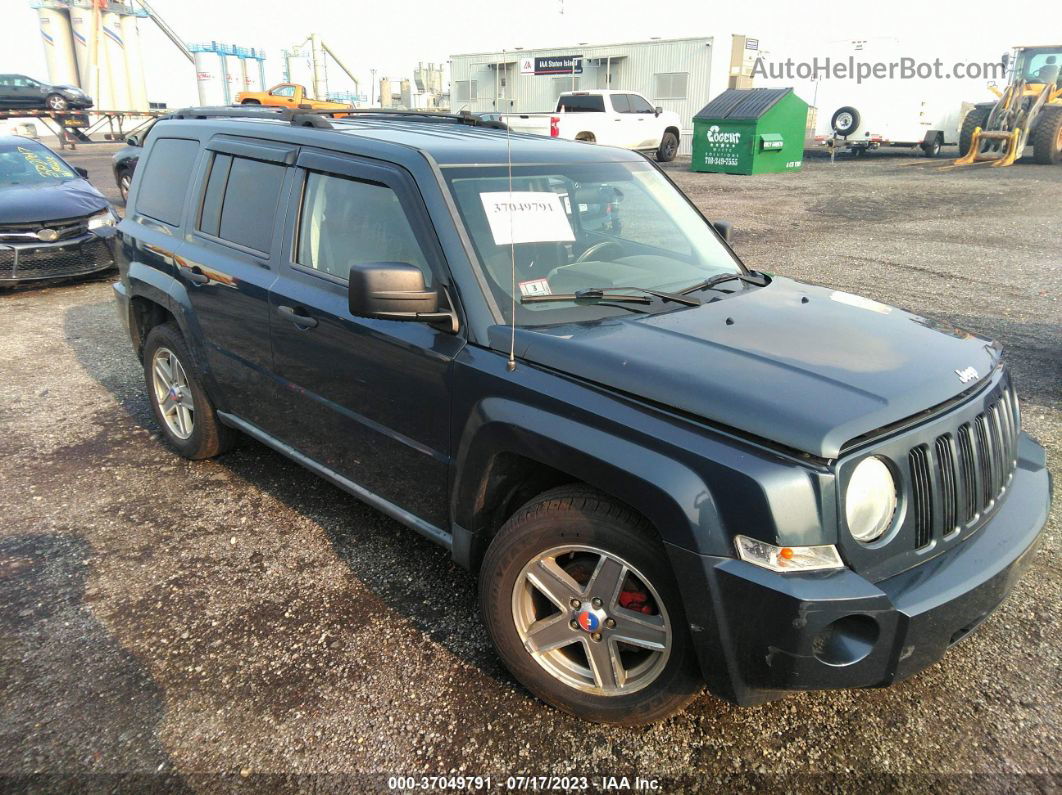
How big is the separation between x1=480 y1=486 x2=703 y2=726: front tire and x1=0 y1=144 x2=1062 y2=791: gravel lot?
158 millimetres

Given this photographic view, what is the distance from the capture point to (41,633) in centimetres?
307

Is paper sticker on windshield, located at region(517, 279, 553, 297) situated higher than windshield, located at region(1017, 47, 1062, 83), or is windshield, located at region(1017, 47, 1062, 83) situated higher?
windshield, located at region(1017, 47, 1062, 83)

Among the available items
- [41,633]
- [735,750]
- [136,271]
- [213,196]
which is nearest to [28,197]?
[136,271]

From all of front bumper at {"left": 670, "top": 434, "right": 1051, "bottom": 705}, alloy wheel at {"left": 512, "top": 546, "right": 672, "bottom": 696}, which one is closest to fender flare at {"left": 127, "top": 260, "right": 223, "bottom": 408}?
alloy wheel at {"left": 512, "top": 546, "right": 672, "bottom": 696}

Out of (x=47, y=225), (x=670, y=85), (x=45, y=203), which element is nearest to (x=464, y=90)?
(x=670, y=85)

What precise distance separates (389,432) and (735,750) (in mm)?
1693

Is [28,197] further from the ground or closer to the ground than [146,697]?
further from the ground

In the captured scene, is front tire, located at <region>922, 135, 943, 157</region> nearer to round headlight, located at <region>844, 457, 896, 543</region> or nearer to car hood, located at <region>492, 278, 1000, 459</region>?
car hood, located at <region>492, 278, 1000, 459</region>

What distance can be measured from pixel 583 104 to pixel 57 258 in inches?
685

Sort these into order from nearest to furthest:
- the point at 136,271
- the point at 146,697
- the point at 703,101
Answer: the point at 146,697
the point at 136,271
the point at 703,101

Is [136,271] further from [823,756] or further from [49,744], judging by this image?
[823,756]

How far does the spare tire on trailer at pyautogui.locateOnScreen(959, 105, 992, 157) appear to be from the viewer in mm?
23531

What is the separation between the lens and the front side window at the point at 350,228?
3.05m

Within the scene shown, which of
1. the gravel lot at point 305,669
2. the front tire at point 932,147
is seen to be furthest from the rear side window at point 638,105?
the gravel lot at point 305,669
